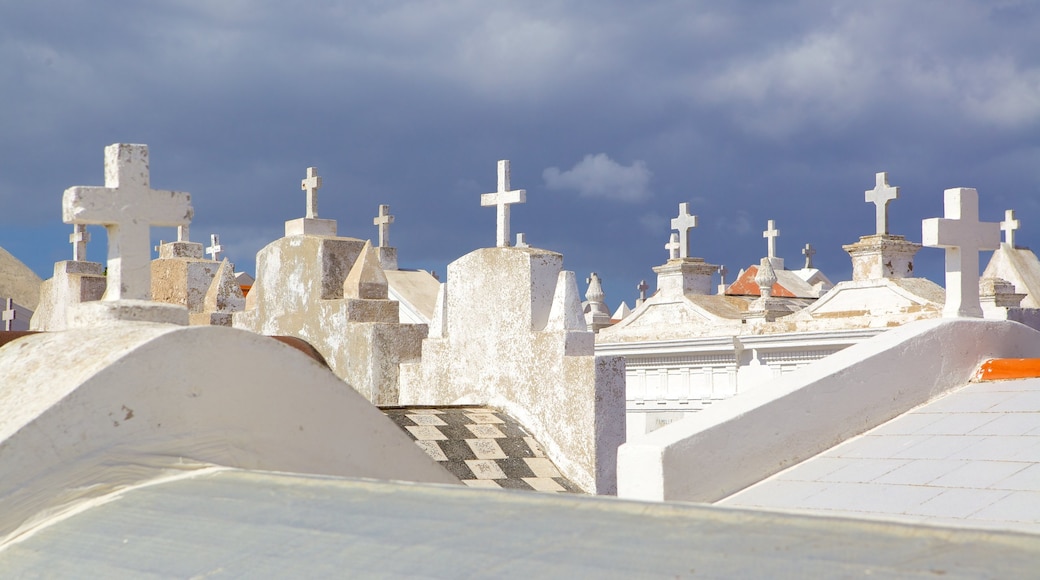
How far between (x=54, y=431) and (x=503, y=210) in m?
6.00

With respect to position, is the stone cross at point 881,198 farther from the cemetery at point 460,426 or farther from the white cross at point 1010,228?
the white cross at point 1010,228

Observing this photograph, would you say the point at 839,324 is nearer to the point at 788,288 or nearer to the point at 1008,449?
the point at 1008,449

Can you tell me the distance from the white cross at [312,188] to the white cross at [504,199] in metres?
2.24

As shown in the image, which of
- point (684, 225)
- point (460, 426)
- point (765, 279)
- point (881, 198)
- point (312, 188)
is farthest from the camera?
point (684, 225)

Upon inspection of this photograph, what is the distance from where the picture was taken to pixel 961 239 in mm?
7023

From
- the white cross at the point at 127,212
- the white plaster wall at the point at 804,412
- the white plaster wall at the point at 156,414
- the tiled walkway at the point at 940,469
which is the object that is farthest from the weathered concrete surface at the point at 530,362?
the white plaster wall at the point at 156,414

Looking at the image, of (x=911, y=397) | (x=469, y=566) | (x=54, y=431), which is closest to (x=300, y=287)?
(x=911, y=397)

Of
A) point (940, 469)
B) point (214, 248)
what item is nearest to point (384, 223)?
point (214, 248)

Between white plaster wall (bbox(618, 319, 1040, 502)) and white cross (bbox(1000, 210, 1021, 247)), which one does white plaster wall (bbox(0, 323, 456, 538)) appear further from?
white cross (bbox(1000, 210, 1021, 247))

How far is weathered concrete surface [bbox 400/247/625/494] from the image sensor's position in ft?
24.1

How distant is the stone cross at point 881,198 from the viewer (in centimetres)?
1461

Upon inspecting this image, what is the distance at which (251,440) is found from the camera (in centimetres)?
358

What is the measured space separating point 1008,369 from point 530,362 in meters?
3.02

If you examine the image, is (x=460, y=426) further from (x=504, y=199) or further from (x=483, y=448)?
(x=504, y=199)
